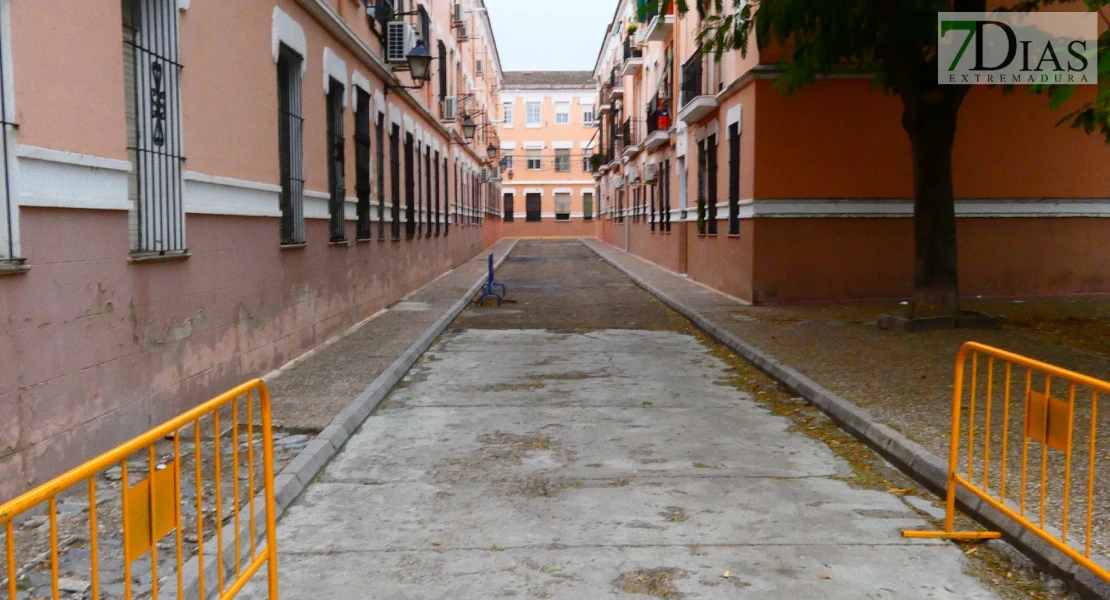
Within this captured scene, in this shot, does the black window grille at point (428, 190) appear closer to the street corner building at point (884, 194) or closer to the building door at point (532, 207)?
the street corner building at point (884, 194)

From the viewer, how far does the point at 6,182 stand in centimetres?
512

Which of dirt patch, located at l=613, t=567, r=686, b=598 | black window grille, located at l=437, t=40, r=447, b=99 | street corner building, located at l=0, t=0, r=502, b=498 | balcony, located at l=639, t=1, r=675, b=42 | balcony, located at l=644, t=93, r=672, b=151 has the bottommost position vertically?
dirt patch, located at l=613, t=567, r=686, b=598

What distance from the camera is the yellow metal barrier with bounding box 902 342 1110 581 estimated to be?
4.35 metres

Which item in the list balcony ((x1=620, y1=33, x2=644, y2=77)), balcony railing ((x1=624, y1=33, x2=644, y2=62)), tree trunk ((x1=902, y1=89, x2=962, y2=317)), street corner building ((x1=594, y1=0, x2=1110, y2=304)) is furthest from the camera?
balcony ((x1=620, y1=33, x2=644, y2=77))

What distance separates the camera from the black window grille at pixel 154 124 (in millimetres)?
7012

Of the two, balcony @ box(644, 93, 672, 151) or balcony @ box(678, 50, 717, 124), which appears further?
balcony @ box(644, 93, 672, 151)

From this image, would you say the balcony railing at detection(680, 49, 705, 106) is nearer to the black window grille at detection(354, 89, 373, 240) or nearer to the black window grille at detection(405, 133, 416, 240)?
the black window grille at detection(405, 133, 416, 240)

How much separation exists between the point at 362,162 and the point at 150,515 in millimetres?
12596

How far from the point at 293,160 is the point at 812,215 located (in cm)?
868

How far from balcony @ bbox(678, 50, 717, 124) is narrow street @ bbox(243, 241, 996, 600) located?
10741mm

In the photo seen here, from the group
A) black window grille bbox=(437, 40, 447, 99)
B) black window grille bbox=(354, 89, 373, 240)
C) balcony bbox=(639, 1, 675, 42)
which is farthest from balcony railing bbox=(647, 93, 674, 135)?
black window grille bbox=(354, 89, 373, 240)

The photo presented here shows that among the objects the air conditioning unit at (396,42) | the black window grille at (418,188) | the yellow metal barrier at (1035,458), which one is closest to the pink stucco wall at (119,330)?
the yellow metal barrier at (1035,458)

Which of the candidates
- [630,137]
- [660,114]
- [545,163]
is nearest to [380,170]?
[660,114]

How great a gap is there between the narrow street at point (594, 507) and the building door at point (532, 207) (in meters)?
58.6
